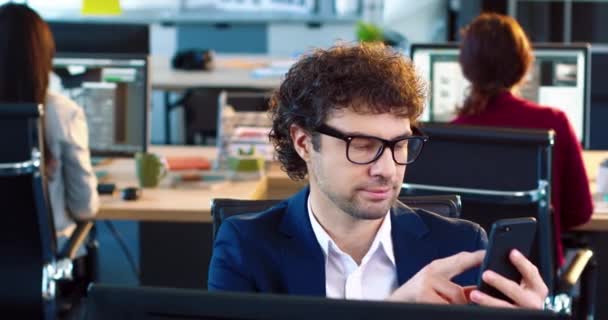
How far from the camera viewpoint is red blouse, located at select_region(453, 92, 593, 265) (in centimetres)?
336

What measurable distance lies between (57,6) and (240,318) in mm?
9442

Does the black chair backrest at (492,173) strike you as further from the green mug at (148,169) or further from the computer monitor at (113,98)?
the computer monitor at (113,98)

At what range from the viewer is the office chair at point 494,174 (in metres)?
2.83

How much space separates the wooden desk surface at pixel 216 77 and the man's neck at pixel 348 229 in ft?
15.2

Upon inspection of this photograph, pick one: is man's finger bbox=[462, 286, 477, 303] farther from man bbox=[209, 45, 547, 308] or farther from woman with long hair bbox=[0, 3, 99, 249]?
woman with long hair bbox=[0, 3, 99, 249]

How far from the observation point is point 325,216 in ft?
5.97

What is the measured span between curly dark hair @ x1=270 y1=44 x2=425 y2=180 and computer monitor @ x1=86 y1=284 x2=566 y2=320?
0.77 meters

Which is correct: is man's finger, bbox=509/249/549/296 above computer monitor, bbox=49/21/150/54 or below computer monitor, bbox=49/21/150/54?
below

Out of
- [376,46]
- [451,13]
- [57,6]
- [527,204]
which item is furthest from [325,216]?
[57,6]

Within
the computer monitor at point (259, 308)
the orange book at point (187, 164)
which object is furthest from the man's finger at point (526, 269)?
the orange book at point (187, 164)

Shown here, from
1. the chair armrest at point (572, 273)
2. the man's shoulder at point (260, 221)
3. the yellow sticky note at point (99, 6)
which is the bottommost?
the chair armrest at point (572, 273)

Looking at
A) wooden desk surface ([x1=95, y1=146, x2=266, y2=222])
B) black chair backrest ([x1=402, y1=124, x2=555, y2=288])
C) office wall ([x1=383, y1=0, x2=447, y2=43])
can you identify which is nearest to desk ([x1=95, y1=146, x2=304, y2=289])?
wooden desk surface ([x1=95, y1=146, x2=266, y2=222])

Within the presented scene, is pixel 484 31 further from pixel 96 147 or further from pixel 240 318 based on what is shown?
pixel 240 318

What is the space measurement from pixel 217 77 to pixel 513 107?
12.3ft
